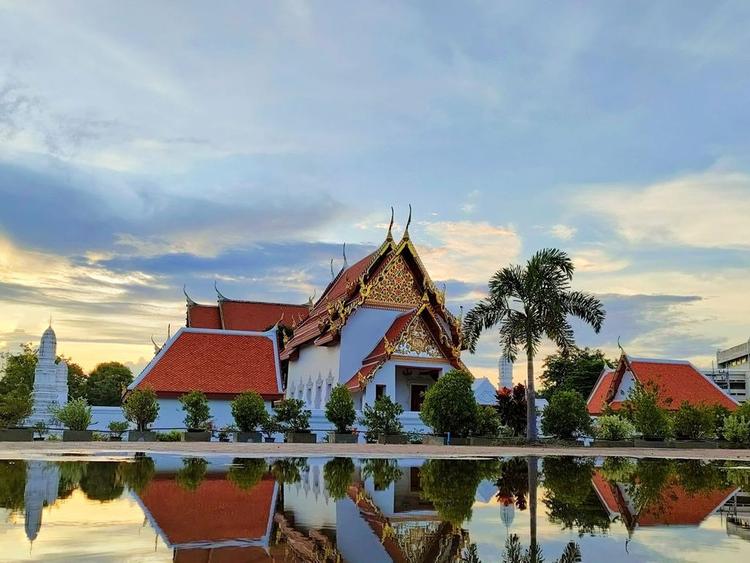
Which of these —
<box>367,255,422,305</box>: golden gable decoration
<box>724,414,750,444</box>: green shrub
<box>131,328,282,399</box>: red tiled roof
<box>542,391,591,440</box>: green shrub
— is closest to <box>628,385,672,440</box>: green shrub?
<box>542,391,591,440</box>: green shrub

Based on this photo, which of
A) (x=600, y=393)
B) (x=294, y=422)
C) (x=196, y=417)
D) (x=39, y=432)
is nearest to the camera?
(x=39, y=432)

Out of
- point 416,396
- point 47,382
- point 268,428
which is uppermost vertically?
point 47,382

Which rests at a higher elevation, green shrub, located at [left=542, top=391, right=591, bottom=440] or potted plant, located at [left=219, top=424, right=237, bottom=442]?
green shrub, located at [left=542, top=391, right=591, bottom=440]

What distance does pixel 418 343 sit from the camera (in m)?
30.3

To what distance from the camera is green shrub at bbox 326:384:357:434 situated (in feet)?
82.0

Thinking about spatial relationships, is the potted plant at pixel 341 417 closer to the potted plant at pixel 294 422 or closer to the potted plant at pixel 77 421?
the potted plant at pixel 294 422

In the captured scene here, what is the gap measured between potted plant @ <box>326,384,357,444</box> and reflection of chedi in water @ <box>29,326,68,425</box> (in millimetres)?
11135

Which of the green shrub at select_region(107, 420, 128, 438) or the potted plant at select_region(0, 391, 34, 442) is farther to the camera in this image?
the green shrub at select_region(107, 420, 128, 438)

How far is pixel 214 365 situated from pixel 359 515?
25403mm

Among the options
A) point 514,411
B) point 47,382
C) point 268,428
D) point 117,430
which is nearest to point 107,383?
point 47,382

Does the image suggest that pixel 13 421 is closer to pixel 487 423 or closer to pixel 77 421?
pixel 77 421

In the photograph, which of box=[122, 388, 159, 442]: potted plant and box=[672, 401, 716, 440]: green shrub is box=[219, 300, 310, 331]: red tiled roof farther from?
box=[672, 401, 716, 440]: green shrub

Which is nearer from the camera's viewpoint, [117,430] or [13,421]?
[13,421]

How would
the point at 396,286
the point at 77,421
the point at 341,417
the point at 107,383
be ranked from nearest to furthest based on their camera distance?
the point at 77,421 → the point at 341,417 → the point at 396,286 → the point at 107,383
